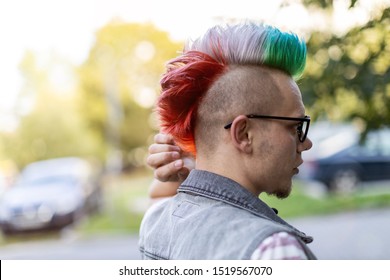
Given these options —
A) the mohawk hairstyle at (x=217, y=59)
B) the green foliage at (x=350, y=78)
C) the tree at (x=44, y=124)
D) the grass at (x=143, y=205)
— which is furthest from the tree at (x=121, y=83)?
the mohawk hairstyle at (x=217, y=59)

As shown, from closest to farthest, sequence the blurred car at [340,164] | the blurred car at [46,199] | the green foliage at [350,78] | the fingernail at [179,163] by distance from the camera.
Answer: the fingernail at [179,163], the green foliage at [350,78], the blurred car at [46,199], the blurred car at [340,164]

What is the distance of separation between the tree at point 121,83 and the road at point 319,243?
2828 mm

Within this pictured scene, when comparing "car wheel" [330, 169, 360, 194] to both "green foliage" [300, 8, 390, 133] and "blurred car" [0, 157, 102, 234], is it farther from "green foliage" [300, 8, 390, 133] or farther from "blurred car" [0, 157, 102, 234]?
"green foliage" [300, 8, 390, 133]

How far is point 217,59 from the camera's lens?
4.11ft

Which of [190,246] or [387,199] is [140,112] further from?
[190,246]

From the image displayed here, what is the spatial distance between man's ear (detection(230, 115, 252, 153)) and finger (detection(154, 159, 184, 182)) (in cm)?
41

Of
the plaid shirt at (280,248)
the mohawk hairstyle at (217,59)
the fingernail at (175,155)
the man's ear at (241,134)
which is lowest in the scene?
the plaid shirt at (280,248)

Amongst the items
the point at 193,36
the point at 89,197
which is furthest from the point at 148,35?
the point at 193,36

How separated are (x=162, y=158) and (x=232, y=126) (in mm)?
444

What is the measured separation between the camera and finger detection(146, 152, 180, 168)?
62.5 inches

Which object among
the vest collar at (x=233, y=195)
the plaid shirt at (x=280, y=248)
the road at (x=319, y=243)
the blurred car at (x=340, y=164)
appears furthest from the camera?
the blurred car at (x=340, y=164)

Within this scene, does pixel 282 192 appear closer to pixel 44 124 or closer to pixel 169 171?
pixel 169 171

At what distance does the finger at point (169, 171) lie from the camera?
159 centimetres

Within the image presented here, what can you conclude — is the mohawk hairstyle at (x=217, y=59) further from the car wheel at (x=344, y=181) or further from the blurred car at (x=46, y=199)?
the car wheel at (x=344, y=181)
